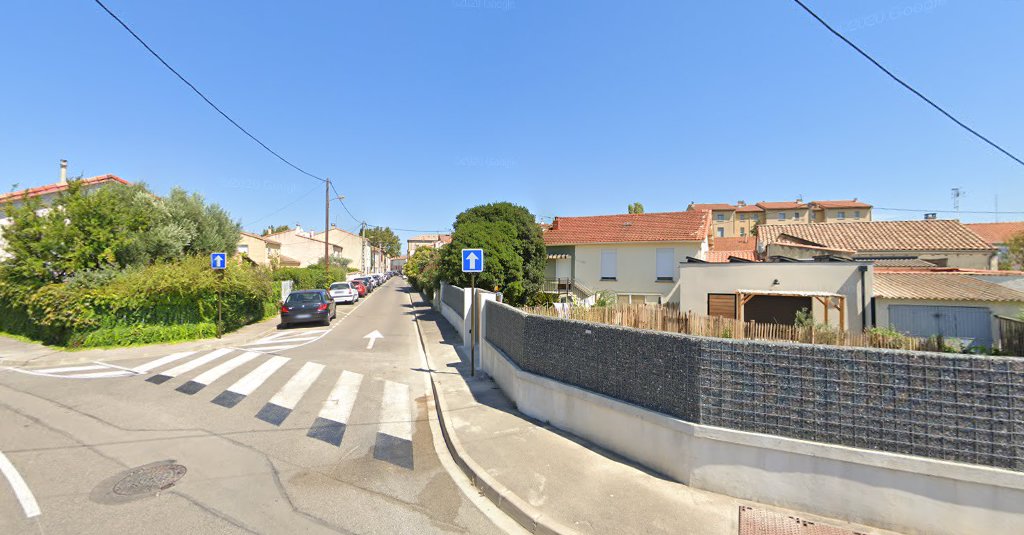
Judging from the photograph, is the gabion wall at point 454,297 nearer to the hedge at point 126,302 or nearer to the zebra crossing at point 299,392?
the zebra crossing at point 299,392

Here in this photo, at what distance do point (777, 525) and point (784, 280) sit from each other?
1224 cm

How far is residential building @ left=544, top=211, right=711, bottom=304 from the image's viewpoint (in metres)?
21.8

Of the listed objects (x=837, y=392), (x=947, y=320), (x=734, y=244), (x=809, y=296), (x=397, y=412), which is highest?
(x=734, y=244)

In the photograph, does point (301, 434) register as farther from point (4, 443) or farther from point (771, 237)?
point (771, 237)

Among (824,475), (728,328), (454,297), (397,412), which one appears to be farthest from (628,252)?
(824,475)

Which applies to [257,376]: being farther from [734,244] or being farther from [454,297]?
[734,244]

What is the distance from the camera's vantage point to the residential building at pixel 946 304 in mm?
10945

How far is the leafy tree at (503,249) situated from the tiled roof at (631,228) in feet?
11.2

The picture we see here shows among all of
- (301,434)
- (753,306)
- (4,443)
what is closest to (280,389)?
(301,434)

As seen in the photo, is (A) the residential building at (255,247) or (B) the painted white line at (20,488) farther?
(A) the residential building at (255,247)

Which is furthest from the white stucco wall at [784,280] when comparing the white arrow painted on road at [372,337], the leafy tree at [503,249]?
the white arrow painted on road at [372,337]

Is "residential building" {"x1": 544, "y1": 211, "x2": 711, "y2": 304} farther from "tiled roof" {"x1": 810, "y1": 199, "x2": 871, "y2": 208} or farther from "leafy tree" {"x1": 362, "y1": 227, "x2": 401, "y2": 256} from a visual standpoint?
"leafy tree" {"x1": 362, "y1": 227, "x2": 401, "y2": 256}

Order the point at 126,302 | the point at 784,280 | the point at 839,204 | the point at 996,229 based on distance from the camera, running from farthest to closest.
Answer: the point at 839,204 < the point at 996,229 < the point at 784,280 < the point at 126,302

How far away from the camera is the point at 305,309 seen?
15438mm
